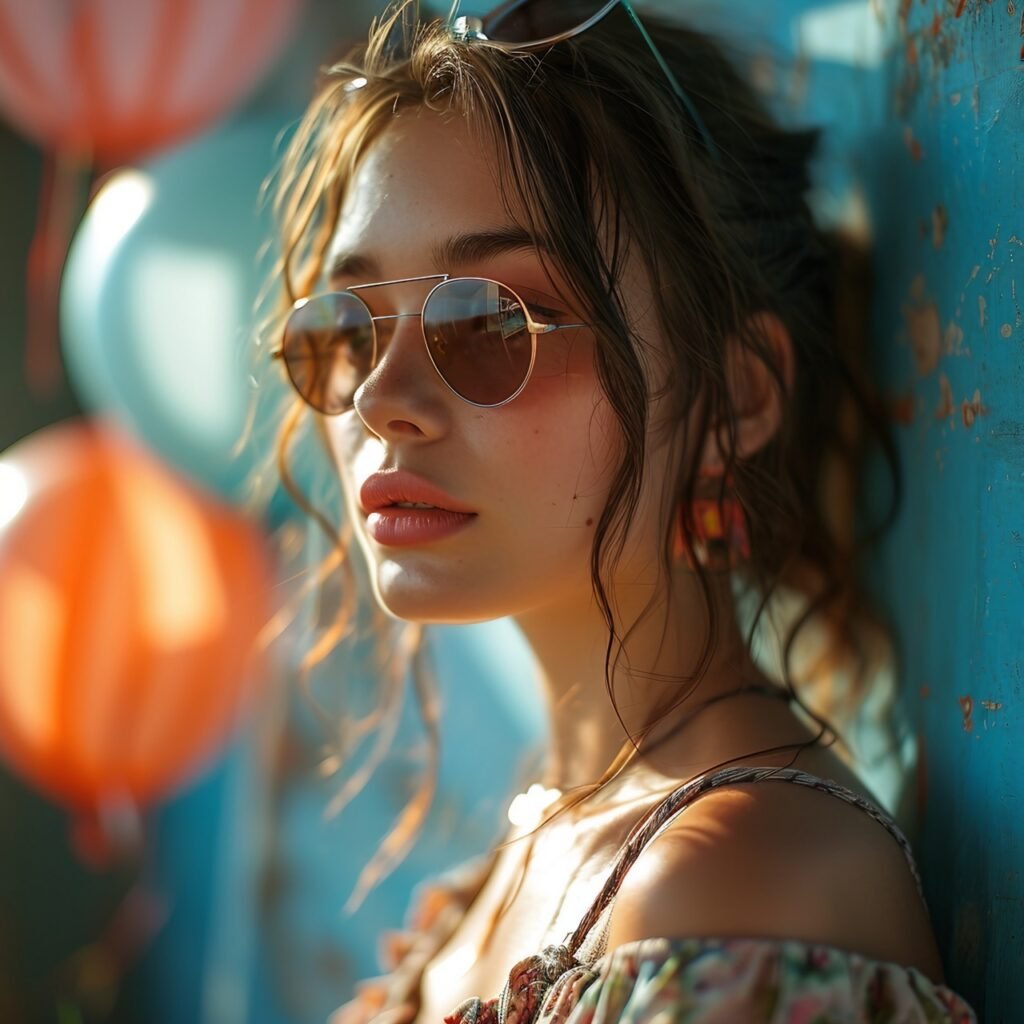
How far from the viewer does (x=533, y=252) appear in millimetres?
927

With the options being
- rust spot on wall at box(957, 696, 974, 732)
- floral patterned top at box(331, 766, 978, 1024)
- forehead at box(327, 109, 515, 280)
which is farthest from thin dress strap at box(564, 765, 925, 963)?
forehead at box(327, 109, 515, 280)

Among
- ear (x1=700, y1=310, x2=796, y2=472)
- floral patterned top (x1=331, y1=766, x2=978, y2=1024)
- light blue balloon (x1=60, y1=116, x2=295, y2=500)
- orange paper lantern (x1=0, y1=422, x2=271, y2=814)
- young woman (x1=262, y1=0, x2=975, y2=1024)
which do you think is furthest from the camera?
orange paper lantern (x1=0, y1=422, x2=271, y2=814)

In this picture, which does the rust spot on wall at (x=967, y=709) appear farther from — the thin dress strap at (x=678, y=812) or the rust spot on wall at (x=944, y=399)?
the rust spot on wall at (x=944, y=399)

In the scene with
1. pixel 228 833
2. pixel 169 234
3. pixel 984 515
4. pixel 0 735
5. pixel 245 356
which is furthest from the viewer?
pixel 228 833

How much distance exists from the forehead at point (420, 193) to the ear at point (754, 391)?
252mm

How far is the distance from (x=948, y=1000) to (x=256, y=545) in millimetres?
1694

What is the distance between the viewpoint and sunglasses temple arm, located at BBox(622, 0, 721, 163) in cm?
98

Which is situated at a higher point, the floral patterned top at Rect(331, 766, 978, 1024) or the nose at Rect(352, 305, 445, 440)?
the nose at Rect(352, 305, 445, 440)

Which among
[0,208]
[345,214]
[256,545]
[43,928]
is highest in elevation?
[0,208]

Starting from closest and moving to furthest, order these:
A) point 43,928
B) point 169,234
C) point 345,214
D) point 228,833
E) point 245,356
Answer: point 345,214 < point 245,356 < point 169,234 < point 228,833 < point 43,928

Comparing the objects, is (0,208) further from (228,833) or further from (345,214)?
(345,214)

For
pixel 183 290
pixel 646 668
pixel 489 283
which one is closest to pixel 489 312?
pixel 489 283

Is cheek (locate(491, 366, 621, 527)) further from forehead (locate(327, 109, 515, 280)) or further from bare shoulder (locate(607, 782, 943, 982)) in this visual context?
bare shoulder (locate(607, 782, 943, 982))

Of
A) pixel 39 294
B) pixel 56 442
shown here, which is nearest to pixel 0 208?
pixel 39 294
